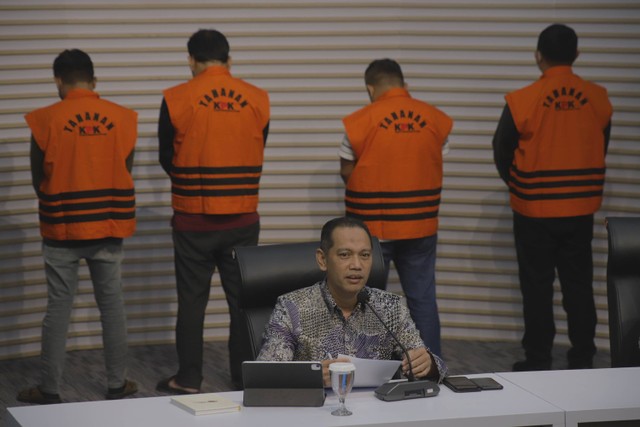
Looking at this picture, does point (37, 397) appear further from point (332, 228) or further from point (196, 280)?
point (332, 228)

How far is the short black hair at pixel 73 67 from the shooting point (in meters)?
5.74

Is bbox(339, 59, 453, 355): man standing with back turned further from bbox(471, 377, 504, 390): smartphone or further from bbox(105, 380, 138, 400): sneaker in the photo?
bbox(471, 377, 504, 390): smartphone

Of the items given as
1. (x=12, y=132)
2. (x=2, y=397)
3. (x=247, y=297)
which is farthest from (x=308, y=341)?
(x=12, y=132)

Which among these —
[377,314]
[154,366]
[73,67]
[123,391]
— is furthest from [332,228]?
[154,366]

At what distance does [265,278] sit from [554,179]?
8.65 feet

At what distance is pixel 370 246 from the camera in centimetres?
402

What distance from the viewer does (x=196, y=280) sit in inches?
237

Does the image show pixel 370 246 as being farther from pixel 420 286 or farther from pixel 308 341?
pixel 420 286

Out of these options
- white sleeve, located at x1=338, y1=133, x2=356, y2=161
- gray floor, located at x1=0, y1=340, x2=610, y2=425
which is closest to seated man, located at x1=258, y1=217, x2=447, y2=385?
white sleeve, located at x1=338, y1=133, x2=356, y2=161

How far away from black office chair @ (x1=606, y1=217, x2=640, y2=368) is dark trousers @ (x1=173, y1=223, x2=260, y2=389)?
2234 millimetres

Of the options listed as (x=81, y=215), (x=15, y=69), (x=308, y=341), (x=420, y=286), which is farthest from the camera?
(x=15, y=69)

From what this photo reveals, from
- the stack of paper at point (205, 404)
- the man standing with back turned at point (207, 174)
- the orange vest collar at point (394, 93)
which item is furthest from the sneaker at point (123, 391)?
the stack of paper at point (205, 404)

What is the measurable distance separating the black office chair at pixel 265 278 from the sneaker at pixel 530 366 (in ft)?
8.56

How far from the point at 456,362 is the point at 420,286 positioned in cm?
86
